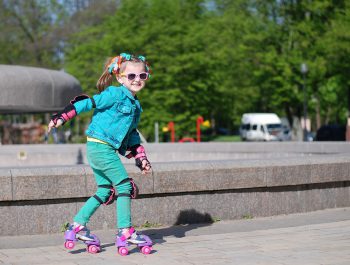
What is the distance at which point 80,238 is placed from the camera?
22.1 feet

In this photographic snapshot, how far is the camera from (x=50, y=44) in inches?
2418

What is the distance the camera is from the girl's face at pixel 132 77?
6906 mm

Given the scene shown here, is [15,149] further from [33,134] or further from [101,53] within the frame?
[33,134]

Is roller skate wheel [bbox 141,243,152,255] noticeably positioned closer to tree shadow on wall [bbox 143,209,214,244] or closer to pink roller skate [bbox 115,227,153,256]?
pink roller skate [bbox 115,227,153,256]

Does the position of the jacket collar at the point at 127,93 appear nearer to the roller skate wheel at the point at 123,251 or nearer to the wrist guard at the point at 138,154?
the wrist guard at the point at 138,154

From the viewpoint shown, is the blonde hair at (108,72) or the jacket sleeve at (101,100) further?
the blonde hair at (108,72)

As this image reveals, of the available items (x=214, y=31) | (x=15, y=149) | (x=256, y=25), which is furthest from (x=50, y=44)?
(x=15, y=149)

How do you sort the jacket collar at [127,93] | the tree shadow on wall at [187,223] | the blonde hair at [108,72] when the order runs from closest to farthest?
the jacket collar at [127,93] → the blonde hair at [108,72] → the tree shadow on wall at [187,223]

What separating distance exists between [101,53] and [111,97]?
3563cm

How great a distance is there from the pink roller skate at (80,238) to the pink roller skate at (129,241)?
0.20m

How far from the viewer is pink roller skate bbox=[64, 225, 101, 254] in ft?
22.0

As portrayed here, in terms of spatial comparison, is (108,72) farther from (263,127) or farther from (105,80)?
(263,127)

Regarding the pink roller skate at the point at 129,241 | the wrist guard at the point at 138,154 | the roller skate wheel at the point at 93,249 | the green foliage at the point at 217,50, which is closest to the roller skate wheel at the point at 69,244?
the roller skate wheel at the point at 93,249

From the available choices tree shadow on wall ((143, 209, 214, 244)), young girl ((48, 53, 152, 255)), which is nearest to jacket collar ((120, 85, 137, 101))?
young girl ((48, 53, 152, 255))
